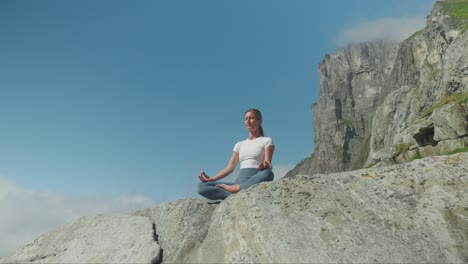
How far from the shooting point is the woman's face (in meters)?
12.4

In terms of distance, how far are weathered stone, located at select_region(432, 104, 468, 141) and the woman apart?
125ft

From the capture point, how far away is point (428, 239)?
8.00 m

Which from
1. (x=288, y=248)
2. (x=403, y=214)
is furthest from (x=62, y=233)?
(x=403, y=214)

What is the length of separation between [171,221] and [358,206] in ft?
16.3

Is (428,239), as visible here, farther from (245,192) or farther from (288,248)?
(245,192)

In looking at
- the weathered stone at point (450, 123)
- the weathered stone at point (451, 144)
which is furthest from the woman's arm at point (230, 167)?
the weathered stone at point (450, 123)

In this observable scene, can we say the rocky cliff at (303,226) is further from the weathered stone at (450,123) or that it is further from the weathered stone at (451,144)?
the weathered stone at (450,123)

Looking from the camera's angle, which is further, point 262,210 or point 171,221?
Result: point 171,221

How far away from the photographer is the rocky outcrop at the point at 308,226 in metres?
7.82

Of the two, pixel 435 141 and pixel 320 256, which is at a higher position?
pixel 435 141

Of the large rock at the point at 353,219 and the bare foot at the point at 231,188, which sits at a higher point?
the bare foot at the point at 231,188

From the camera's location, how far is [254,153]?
465 inches

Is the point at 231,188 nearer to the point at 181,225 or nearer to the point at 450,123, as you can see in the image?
the point at 181,225

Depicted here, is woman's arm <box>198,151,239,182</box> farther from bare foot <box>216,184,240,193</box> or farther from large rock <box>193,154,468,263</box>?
large rock <box>193,154,468,263</box>
